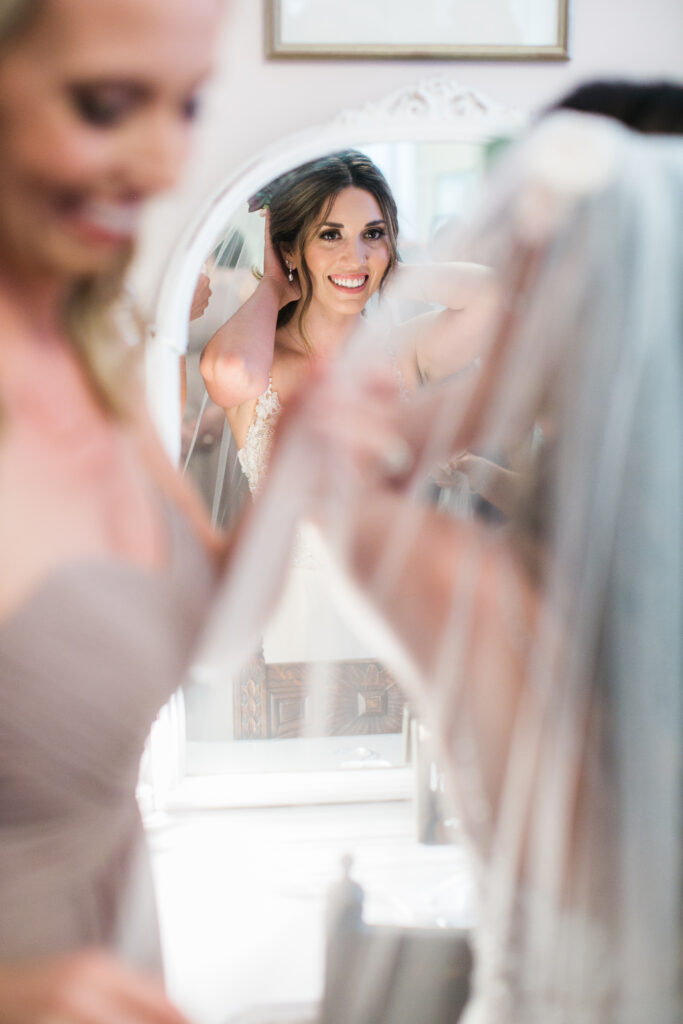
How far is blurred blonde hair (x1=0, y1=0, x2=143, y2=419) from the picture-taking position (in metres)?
0.35

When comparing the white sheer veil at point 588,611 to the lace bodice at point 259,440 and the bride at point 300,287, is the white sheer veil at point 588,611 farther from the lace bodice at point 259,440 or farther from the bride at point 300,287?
the lace bodice at point 259,440

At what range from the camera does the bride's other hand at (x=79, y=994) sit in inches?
11.1

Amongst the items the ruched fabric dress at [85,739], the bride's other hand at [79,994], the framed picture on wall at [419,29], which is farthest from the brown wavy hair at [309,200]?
the bride's other hand at [79,994]

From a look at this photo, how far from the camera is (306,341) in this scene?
684 millimetres

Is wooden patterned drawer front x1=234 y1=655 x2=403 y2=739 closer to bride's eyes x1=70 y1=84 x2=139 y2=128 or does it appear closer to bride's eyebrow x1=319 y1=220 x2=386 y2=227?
bride's eyes x1=70 y1=84 x2=139 y2=128

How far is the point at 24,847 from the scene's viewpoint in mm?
329

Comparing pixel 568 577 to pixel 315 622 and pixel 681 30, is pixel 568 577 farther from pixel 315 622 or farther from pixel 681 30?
pixel 681 30

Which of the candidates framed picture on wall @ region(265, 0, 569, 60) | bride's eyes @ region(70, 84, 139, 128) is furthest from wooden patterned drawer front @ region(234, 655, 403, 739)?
framed picture on wall @ region(265, 0, 569, 60)

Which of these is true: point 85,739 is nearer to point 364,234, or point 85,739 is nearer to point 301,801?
point 301,801

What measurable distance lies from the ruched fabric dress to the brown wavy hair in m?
0.39

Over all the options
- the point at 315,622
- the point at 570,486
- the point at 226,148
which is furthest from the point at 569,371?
the point at 226,148

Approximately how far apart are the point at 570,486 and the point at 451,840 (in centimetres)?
18

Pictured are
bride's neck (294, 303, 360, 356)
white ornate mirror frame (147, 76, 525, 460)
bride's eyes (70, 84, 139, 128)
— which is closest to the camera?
bride's eyes (70, 84, 139, 128)

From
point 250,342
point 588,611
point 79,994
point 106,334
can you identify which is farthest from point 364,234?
point 79,994
